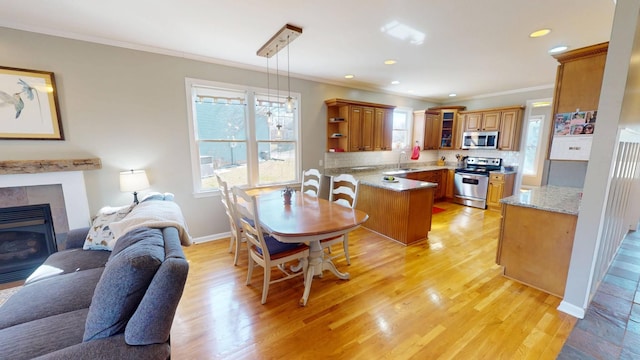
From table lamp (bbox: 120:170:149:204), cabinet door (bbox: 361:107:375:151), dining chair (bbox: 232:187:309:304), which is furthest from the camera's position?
cabinet door (bbox: 361:107:375:151)

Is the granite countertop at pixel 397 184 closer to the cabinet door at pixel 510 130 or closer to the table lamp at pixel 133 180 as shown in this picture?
the cabinet door at pixel 510 130

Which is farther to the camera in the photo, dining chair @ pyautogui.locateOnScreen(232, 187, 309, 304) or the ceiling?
dining chair @ pyautogui.locateOnScreen(232, 187, 309, 304)

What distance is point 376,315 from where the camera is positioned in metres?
2.04

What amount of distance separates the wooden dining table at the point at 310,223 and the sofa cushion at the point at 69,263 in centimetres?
140

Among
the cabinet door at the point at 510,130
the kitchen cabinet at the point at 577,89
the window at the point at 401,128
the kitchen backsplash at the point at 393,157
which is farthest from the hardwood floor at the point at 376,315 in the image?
the window at the point at 401,128

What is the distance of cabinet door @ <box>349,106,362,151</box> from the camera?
14.7 feet

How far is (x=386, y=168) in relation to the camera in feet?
18.5

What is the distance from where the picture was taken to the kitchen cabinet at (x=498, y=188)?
4918 mm

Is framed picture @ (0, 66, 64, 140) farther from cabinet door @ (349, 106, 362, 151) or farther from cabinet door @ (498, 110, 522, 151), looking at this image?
cabinet door @ (498, 110, 522, 151)

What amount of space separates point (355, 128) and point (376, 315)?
3292 millimetres

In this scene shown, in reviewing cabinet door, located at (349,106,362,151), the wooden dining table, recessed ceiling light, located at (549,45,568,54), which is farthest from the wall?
recessed ceiling light, located at (549,45,568,54)

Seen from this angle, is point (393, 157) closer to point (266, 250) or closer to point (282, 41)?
point (282, 41)

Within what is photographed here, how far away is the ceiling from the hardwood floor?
8.30 feet

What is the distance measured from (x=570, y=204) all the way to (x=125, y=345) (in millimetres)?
3453
